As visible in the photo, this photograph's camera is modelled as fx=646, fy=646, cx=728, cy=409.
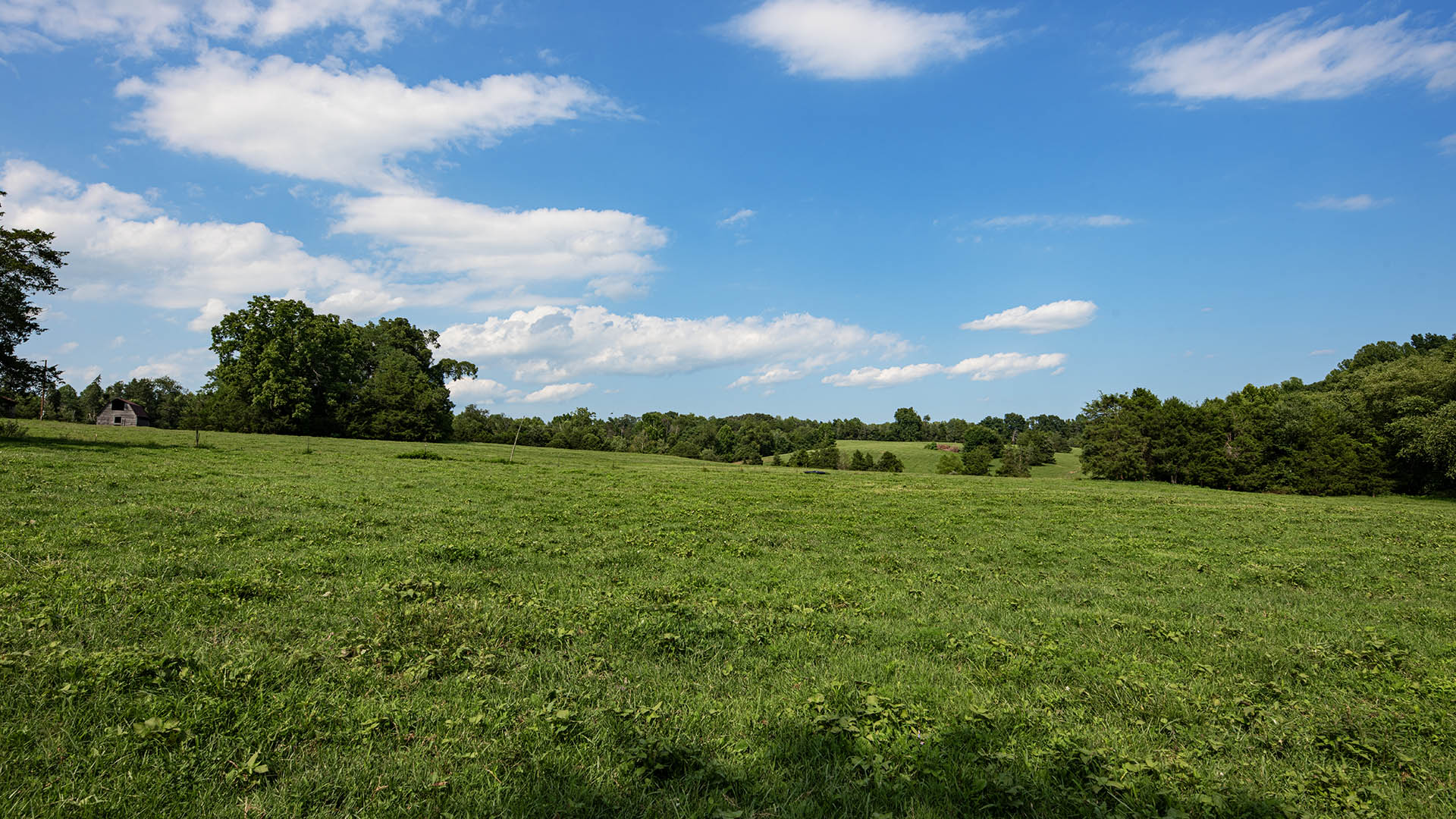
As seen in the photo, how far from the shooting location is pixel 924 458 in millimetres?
106688

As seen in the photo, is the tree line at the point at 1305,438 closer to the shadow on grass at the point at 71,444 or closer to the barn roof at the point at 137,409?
the shadow on grass at the point at 71,444

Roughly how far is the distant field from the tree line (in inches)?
518

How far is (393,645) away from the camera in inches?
271

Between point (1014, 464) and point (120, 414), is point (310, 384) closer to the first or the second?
point (120, 414)

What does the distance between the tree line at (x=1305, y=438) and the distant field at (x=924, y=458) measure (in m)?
13.2

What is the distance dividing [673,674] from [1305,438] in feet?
240

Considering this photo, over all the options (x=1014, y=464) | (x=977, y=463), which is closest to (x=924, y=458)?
(x=977, y=463)

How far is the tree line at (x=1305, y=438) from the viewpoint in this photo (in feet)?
172

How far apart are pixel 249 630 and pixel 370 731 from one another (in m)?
3.07

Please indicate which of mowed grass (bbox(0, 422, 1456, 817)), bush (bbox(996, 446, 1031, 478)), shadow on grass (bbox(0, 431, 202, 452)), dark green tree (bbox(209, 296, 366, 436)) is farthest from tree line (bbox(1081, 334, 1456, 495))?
dark green tree (bbox(209, 296, 366, 436))

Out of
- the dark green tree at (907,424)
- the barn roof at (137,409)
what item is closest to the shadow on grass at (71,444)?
the barn roof at (137,409)

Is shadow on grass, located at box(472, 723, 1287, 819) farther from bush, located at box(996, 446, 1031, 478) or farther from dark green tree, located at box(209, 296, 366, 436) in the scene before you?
bush, located at box(996, 446, 1031, 478)

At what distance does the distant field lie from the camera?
297 feet

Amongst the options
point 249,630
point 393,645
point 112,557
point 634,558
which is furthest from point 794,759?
point 112,557
